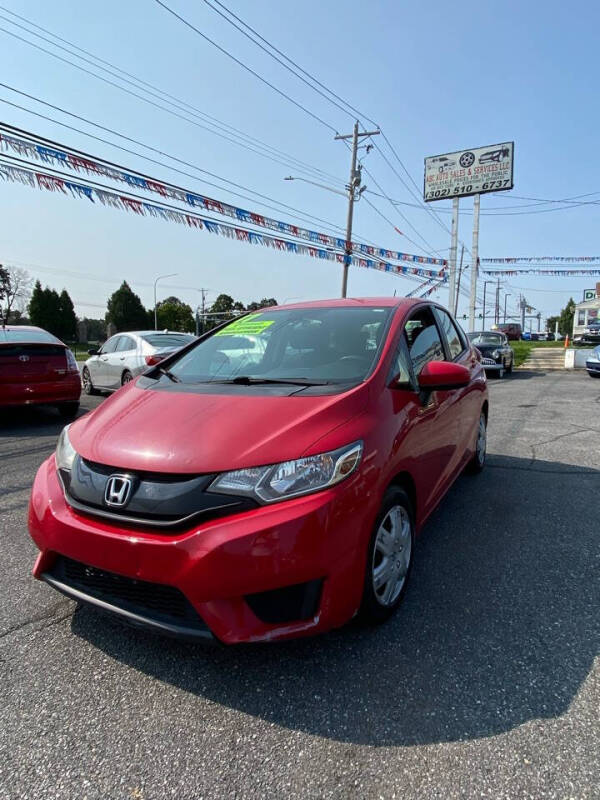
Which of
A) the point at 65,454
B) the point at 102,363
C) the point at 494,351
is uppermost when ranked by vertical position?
the point at 494,351

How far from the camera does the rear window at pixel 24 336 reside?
7160mm

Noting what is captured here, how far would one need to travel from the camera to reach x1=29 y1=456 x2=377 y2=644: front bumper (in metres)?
1.77

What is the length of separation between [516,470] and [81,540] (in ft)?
14.5

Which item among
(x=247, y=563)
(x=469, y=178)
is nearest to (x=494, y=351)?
(x=247, y=563)

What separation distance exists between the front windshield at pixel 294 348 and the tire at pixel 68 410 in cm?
500

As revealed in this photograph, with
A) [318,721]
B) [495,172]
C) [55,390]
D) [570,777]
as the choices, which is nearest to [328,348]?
[318,721]

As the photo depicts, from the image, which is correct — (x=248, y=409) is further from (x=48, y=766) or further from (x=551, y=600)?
(x=551, y=600)

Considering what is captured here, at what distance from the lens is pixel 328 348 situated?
9.77 feet

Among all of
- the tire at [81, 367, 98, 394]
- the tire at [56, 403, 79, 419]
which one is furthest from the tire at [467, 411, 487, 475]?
the tire at [81, 367, 98, 394]

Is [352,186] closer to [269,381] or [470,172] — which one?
[470,172]

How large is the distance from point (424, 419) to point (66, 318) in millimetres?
74479

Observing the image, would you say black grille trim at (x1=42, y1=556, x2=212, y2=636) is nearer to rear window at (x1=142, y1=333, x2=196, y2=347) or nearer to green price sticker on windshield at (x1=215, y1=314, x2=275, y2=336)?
green price sticker on windshield at (x1=215, y1=314, x2=275, y2=336)

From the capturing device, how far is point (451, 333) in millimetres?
4164

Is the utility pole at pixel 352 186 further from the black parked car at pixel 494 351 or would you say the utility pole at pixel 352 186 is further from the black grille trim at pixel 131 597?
the black grille trim at pixel 131 597
